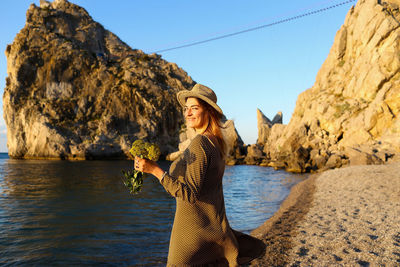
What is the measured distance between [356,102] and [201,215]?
4746 cm

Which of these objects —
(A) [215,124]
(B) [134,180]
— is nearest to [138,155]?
(B) [134,180]

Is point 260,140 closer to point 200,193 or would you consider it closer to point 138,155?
point 138,155

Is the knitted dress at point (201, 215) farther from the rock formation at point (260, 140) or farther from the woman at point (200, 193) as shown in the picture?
the rock formation at point (260, 140)

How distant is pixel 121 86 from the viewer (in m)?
80.3

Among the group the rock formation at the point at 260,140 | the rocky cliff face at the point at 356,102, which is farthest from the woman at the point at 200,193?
the rock formation at the point at 260,140

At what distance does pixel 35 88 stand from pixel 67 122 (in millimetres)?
14837

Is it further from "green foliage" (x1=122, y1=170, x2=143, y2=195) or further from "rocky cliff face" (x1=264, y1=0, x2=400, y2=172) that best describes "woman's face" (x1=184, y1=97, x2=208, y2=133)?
"rocky cliff face" (x1=264, y1=0, x2=400, y2=172)

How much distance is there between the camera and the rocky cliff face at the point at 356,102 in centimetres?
3446

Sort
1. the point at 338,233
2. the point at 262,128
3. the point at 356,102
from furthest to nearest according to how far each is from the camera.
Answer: the point at 262,128 < the point at 356,102 < the point at 338,233

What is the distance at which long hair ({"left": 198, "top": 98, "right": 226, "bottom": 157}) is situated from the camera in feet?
8.16

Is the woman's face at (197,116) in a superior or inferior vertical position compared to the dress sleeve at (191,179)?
superior

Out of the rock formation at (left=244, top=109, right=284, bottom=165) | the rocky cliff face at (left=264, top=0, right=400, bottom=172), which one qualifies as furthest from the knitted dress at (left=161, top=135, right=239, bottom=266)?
the rock formation at (left=244, top=109, right=284, bottom=165)

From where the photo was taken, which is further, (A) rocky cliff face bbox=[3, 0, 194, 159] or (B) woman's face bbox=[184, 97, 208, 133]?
(A) rocky cliff face bbox=[3, 0, 194, 159]

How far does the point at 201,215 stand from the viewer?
2336 millimetres
